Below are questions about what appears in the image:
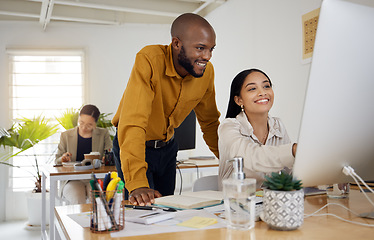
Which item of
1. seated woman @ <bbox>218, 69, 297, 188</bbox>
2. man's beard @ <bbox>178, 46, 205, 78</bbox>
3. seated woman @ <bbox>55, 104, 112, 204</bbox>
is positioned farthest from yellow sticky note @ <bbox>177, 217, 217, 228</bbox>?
seated woman @ <bbox>55, 104, 112, 204</bbox>

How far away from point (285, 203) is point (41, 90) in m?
5.28

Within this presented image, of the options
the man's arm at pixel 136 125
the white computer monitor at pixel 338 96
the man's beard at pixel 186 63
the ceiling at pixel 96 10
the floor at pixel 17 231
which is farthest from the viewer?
the ceiling at pixel 96 10

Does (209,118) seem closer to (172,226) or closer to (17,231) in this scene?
(172,226)

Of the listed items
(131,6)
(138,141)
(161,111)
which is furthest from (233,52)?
(138,141)

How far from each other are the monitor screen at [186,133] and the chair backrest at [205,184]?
4.10 ft

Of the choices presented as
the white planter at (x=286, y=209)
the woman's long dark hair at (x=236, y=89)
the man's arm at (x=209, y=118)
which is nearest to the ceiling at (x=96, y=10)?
the man's arm at (x=209, y=118)

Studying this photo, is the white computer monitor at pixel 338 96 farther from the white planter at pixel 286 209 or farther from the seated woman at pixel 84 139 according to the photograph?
the seated woman at pixel 84 139

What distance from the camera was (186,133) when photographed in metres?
3.21

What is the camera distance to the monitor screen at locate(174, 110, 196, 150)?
10.4 feet

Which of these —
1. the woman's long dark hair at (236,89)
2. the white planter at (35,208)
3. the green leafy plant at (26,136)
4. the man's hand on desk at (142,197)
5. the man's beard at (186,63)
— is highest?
the man's beard at (186,63)

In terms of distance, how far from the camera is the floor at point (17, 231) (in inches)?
172

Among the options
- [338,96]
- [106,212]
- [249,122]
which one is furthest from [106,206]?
[249,122]

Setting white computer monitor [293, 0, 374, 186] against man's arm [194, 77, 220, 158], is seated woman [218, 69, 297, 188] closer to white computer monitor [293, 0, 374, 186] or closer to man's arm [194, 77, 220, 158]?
man's arm [194, 77, 220, 158]

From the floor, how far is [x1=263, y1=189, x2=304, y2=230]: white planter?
3.92 meters
